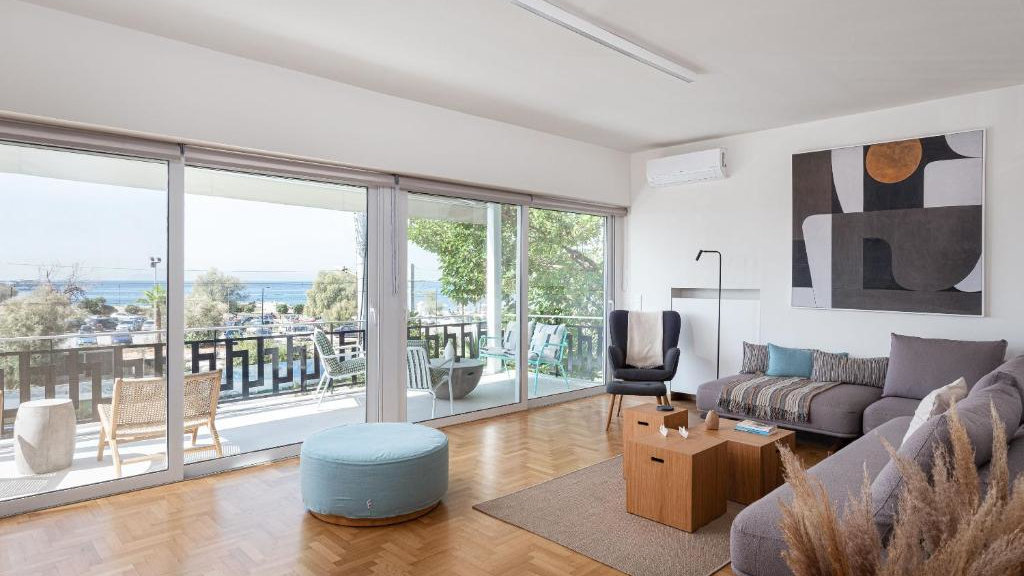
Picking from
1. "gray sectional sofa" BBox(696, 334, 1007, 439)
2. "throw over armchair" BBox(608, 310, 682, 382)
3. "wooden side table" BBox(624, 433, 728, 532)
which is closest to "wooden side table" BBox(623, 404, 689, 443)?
"wooden side table" BBox(624, 433, 728, 532)

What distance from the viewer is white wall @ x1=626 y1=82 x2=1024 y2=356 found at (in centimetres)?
457

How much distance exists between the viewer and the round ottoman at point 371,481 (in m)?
3.17

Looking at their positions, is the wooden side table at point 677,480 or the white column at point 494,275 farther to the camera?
the white column at point 494,275

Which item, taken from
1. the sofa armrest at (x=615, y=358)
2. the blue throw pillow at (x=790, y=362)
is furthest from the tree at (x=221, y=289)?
the blue throw pillow at (x=790, y=362)

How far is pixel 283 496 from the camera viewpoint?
366cm

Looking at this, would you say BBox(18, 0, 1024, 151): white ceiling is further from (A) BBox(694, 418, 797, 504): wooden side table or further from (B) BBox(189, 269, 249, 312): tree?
(A) BBox(694, 418, 797, 504): wooden side table

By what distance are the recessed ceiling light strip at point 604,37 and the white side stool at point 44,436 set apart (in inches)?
135

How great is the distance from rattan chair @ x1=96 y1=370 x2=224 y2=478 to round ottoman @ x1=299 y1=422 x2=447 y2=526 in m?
1.10

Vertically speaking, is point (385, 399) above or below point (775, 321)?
below

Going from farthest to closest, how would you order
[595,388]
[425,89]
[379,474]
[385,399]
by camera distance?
[595,388], [385,399], [425,89], [379,474]

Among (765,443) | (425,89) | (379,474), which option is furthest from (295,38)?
(765,443)

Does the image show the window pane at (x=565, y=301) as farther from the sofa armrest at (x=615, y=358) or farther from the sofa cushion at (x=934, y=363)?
the sofa cushion at (x=934, y=363)

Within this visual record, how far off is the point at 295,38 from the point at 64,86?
1.25m

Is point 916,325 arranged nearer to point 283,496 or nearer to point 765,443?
point 765,443
